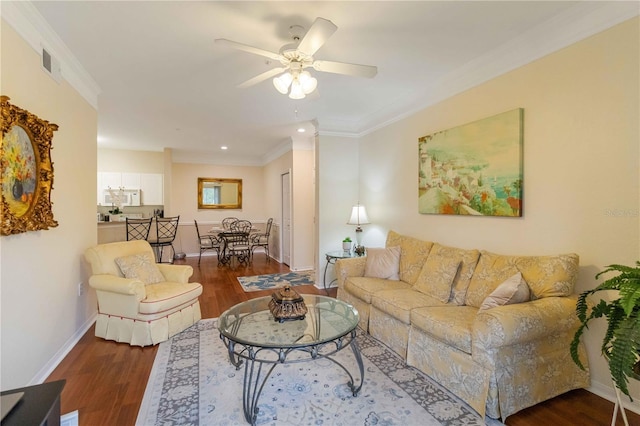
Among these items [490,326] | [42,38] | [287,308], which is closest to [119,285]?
[287,308]

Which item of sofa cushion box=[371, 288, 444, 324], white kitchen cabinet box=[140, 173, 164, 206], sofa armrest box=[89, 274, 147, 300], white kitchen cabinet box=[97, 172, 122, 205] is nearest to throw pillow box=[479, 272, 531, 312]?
sofa cushion box=[371, 288, 444, 324]

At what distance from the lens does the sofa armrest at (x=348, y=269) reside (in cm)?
360

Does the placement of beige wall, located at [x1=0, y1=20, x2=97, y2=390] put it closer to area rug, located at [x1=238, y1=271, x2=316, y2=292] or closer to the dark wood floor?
the dark wood floor

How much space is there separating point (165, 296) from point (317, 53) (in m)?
2.69

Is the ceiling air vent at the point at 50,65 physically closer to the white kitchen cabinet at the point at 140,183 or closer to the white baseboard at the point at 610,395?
the white baseboard at the point at 610,395

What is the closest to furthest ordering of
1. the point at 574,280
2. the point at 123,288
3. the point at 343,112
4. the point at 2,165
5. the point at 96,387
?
the point at 2,165
the point at 574,280
the point at 96,387
the point at 123,288
the point at 343,112

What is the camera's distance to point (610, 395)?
6.67 feet

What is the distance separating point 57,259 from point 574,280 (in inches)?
157

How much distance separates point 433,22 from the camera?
89.4 inches

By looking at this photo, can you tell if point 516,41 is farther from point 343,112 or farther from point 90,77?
point 90,77

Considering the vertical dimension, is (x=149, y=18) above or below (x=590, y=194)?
above

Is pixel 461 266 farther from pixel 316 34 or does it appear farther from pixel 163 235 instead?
pixel 163 235

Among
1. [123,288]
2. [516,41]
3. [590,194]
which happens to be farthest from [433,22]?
[123,288]

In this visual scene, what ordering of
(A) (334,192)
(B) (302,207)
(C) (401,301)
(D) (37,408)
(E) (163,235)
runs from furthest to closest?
1. (E) (163,235)
2. (B) (302,207)
3. (A) (334,192)
4. (C) (401,301)
5. (D) (37,408)
